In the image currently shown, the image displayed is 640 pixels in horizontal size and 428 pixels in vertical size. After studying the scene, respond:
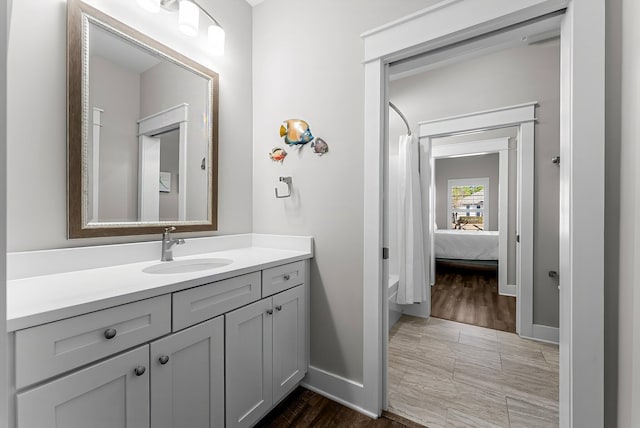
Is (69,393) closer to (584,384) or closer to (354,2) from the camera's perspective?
(584,384)

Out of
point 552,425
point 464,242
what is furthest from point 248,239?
point 464,242

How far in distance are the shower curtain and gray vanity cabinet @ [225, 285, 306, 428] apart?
1.35 meters

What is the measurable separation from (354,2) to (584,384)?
2101mm

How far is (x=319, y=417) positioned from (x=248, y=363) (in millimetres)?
562

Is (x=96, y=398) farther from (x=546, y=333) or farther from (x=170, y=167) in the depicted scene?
(x=546, y=333)

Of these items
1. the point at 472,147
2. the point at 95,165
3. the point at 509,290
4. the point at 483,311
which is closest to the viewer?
the point at 95,165

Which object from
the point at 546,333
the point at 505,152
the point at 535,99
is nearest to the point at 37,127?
the point at 535,99

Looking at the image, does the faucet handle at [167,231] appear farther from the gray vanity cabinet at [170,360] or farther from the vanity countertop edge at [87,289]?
the gray vanity cabinet at [170,360]

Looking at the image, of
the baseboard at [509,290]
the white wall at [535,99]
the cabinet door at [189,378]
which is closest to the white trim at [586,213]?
the cabinet door at [189,378]

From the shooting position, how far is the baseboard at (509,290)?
139 inches

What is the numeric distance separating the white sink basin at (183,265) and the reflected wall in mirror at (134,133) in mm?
228

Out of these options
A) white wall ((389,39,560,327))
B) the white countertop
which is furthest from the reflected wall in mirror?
white wall ((389,39,560,327))

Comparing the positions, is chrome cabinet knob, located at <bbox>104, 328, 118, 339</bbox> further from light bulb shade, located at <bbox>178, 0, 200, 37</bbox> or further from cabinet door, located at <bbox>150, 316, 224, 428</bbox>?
light bulb shade, located at <bbox>178, 0, 200, 37</bbox>

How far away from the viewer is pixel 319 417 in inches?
57.9
